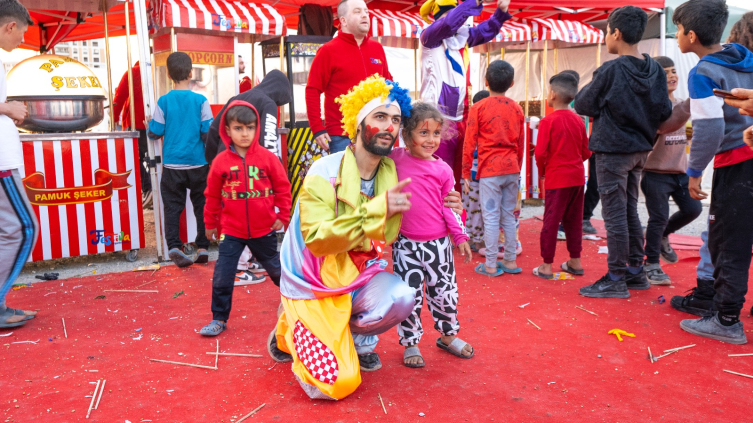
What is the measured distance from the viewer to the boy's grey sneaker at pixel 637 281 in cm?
475

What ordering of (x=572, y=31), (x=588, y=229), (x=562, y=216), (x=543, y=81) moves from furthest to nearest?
(x=543, y=81), (x=572, y=31), (x=588, y=229), (x=562, y=216)

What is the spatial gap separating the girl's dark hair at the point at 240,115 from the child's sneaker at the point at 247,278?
61.8 inches

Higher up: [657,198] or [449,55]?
[449,55]

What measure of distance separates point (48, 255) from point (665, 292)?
5279 mm

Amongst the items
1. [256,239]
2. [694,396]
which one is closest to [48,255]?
[256,239]

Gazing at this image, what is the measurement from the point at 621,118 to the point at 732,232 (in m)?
1.14

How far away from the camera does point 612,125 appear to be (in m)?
4.33

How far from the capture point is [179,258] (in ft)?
18.2

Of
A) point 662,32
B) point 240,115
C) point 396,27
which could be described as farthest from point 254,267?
point 662,32

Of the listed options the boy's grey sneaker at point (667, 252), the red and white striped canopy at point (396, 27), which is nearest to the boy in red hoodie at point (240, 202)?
the boy's grey sneaker at point (667, 252)

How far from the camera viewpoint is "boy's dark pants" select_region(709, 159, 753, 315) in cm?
348

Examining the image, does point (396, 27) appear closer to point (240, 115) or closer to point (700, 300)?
point (240, 115)

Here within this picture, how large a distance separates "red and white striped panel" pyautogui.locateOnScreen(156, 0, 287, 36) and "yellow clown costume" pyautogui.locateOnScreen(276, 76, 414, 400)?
13.5 ft

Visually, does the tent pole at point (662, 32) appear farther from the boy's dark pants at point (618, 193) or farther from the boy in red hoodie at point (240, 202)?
the boy in red hoodie at point (240, 202)
